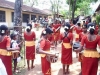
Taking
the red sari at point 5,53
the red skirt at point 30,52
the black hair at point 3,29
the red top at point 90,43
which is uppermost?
the black hair at point 3,29

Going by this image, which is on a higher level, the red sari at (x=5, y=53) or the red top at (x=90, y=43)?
the red top at (x=90, y=43)

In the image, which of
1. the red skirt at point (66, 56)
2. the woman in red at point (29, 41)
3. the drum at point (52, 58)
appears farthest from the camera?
the woman in red at point (29, 41)

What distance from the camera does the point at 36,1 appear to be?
55875 millimetres

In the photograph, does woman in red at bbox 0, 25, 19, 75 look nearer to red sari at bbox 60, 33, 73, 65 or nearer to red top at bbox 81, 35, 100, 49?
red top at bbox 81, 35, 100, 49

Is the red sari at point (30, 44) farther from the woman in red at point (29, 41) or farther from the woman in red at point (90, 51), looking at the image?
the woman in red at point (90, 51)

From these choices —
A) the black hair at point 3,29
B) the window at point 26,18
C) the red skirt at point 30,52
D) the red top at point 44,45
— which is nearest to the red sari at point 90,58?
the red top at point 44,45

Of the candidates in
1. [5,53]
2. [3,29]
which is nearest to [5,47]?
[5,53]

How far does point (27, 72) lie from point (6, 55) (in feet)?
7.54

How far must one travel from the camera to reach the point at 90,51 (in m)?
5.44

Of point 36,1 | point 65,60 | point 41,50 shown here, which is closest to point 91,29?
point 41,50

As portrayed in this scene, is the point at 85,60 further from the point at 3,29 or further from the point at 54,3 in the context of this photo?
the point at 54,3

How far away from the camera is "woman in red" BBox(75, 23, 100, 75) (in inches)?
209

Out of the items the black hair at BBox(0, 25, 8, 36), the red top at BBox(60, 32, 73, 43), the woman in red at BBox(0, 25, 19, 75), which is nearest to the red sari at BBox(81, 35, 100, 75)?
the red top at BBox(60, 32, 73, 43)

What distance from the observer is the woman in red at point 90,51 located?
17.5 feet
